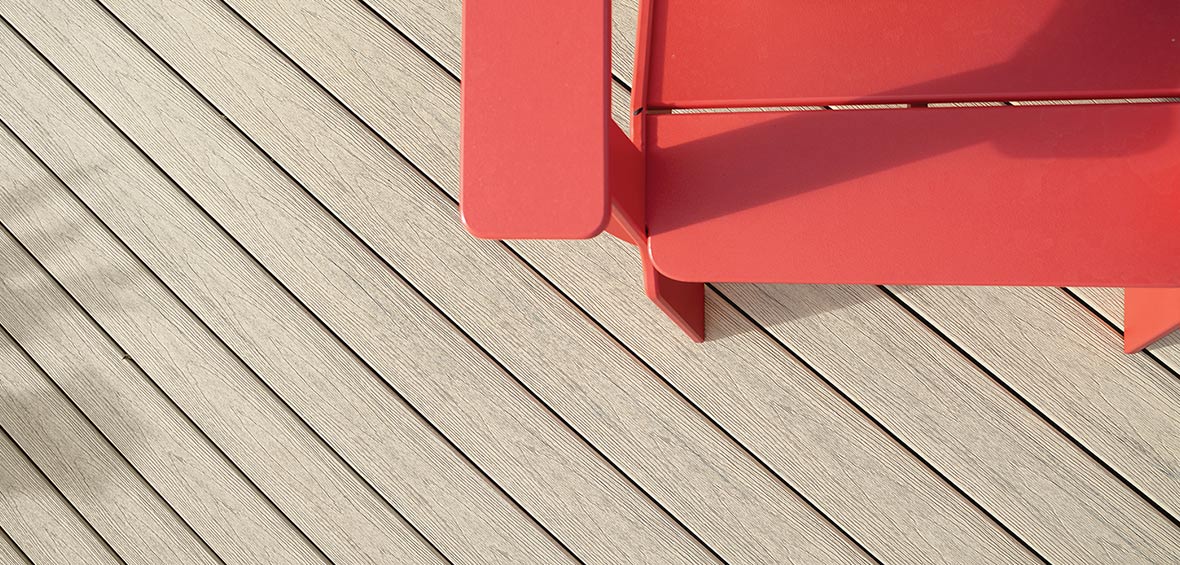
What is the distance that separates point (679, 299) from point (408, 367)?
1.86 ft

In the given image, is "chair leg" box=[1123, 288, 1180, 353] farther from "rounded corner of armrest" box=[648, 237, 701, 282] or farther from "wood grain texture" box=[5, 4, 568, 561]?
"wood grain texture" box=[5, 4, 568, 561]

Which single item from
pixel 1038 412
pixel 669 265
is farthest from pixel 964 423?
pixel 669 265

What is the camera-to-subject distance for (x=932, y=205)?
1.15 meters

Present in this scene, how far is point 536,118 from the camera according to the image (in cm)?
98

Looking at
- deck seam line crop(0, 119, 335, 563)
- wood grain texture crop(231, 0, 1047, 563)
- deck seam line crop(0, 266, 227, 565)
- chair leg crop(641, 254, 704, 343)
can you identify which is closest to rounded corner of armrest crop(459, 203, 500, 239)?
chair leg crop(641, 254, 704, 343)

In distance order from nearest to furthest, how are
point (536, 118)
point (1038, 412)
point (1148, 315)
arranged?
point (536, 118), point (1148, 315), point (1038, 412)

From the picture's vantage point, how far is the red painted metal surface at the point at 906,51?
1.15m

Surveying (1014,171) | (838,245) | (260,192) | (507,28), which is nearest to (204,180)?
(260,192)

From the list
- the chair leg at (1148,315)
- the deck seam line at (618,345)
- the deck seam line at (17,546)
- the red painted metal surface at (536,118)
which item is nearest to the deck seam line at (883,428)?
the deck seam line at (618,345)

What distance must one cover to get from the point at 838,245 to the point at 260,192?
1.24m

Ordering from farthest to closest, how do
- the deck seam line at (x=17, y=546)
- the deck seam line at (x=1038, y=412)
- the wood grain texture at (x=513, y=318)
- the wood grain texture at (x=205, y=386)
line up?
1. the deck seam line at (x=17, y=546)
2. the wood grain texture at (x=205, y=386)
3. the wood grain texture at (x=513, y=318)
4. the deck seam line at (x=1038, y=412)

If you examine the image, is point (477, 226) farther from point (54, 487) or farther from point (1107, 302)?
point (54, 487)

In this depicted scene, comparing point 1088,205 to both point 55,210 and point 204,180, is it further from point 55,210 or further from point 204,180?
point 55,210

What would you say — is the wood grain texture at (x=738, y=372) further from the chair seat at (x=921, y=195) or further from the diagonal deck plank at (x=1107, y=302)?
the chair seat at (x=921, y=195)
